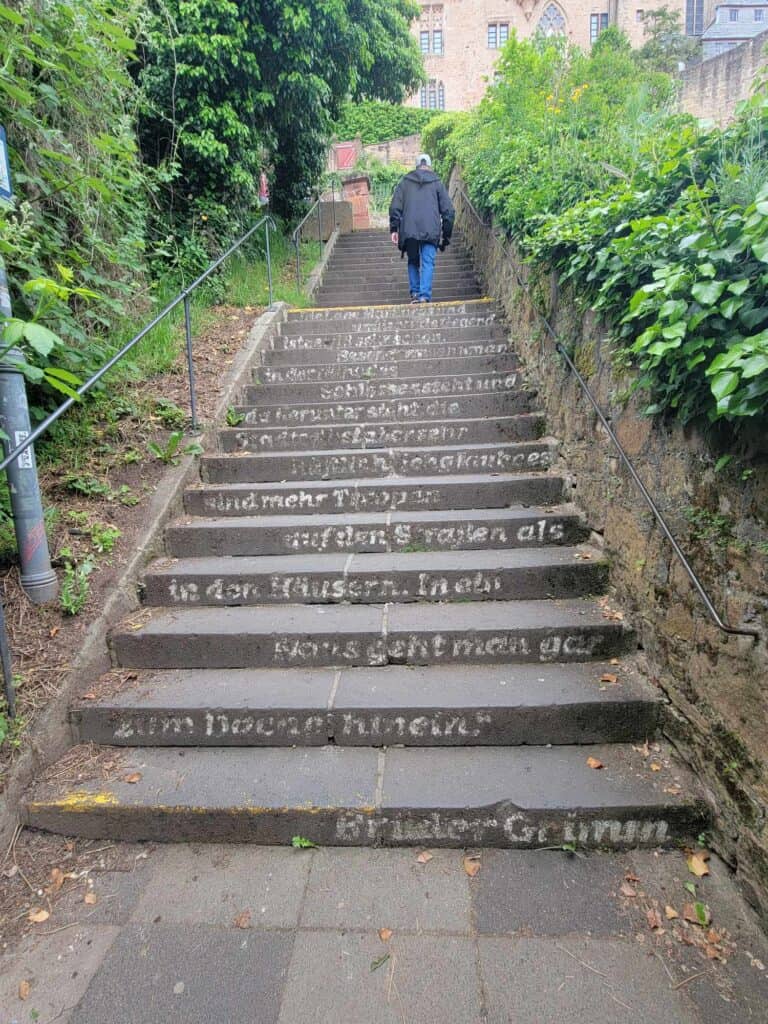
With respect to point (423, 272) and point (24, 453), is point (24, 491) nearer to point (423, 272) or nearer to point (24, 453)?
point (24, 453)

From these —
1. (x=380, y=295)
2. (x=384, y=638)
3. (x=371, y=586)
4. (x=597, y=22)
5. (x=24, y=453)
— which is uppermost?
(x=597, y=22)

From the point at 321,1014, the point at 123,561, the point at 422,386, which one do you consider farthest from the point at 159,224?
the point at 321,1014

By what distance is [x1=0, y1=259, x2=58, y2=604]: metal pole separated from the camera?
101 inches

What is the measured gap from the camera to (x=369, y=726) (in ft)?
7.76

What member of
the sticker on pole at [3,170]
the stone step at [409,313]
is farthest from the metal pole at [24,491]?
the stone step at [409,313]

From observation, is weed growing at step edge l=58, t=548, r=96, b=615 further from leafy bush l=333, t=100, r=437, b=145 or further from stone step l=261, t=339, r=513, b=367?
leafy bush l=333, t=100, r=437, b=145

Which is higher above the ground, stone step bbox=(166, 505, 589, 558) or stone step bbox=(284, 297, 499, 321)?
stone step bbox=(284, 297, 499, 321)

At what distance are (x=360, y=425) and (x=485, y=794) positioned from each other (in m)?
2.74

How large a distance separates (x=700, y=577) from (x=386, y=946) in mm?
1663

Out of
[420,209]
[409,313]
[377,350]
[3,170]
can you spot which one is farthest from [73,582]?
[420,209]

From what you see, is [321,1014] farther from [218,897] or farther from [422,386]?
[422,386]

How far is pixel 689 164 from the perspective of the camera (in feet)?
7.39

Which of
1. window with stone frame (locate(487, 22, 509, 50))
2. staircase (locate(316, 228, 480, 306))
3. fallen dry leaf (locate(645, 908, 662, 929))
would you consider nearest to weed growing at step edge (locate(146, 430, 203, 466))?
fallen dry leaf (locate(645, 908, 662, 929))

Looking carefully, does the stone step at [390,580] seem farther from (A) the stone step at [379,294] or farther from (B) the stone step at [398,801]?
(A) the stone step at [379,294]
